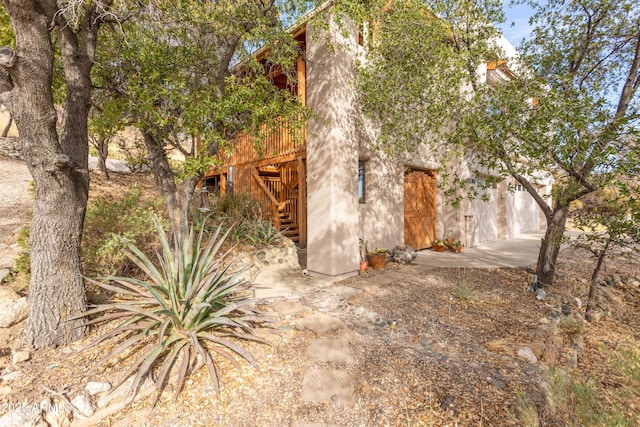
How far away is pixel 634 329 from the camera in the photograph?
4285 millimetres

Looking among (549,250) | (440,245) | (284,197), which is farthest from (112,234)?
(440,245)

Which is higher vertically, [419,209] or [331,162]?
[331,162]

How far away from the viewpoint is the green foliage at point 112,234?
4.11 meters

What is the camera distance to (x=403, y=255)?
22.5 ft

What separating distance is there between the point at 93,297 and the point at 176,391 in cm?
214

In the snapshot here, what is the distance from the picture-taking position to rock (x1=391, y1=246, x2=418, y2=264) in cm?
682

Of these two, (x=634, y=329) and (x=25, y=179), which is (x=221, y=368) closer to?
(x=634, y=329)

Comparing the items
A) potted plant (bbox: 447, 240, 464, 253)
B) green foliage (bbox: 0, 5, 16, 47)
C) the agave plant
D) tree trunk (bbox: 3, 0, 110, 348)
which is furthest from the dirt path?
potted plant (bbox: 447, 240, 464, 253)

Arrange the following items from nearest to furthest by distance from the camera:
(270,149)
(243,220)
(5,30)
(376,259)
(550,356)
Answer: (550,356), (5,30), (376,259), (243,220), (270,149)

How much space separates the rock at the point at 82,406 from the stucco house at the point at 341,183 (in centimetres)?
376

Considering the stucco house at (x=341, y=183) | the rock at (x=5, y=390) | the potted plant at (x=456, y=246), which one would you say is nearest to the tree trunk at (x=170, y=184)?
the rock at (x=5, y=390)

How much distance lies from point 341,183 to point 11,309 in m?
4.61

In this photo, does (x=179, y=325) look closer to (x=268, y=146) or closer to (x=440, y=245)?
(x=268, y=146)

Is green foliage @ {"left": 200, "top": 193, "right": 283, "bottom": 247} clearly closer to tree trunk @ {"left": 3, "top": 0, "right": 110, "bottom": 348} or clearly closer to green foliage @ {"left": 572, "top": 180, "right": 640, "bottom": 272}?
tree trunk @ {"left": 3, "top": 0, "right": 110, "bottom": 348}
